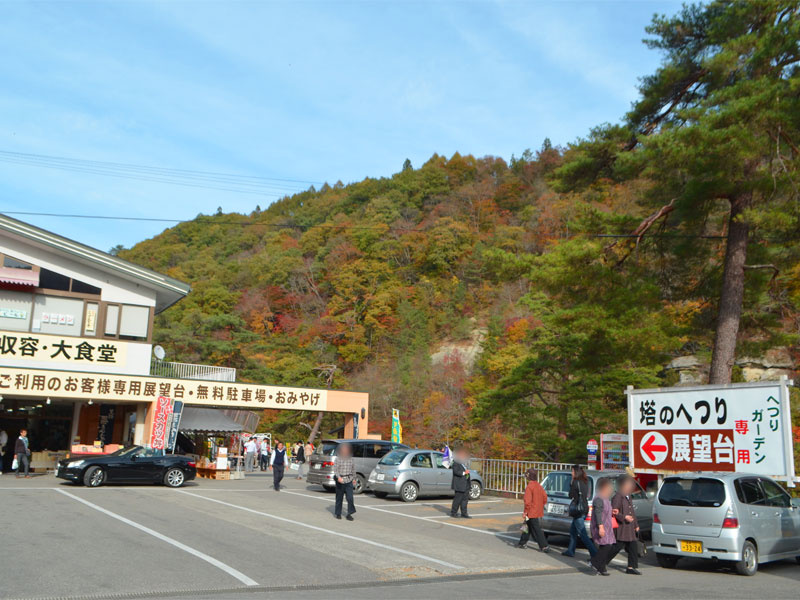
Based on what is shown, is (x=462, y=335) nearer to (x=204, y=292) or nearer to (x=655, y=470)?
(x=204, y=292)

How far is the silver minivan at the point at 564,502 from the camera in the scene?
12733 millimetres

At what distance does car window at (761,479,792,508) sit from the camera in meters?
11.4

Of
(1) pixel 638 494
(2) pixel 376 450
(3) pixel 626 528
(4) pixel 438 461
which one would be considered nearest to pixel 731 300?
(1) pixel 638 494

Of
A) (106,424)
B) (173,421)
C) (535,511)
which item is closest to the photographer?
(535,511)

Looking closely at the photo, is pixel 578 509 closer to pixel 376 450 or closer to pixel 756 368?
pixel 376 450

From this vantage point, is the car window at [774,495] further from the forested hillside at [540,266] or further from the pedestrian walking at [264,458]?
the pedestrian walking at [264,458]

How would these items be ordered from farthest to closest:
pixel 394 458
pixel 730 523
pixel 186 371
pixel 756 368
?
pixel 756 368 < pixel 186 371 < pixel 394 458 < pixel 730 523

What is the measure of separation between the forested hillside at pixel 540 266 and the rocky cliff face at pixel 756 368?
1.53m

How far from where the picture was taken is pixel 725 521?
33.8 feet

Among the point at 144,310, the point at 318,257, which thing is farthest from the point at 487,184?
the point at 144,310

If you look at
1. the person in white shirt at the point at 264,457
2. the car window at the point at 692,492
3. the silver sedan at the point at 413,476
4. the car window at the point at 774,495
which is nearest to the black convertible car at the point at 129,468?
the silver sedan at the point at 413,476

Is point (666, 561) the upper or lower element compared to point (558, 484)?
lower

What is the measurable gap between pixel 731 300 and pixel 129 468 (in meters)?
18.1

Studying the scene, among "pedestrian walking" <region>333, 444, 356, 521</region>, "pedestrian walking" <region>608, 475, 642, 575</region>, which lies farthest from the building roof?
"pedestrian walking" <region>608, 475, 642, 575</region>
